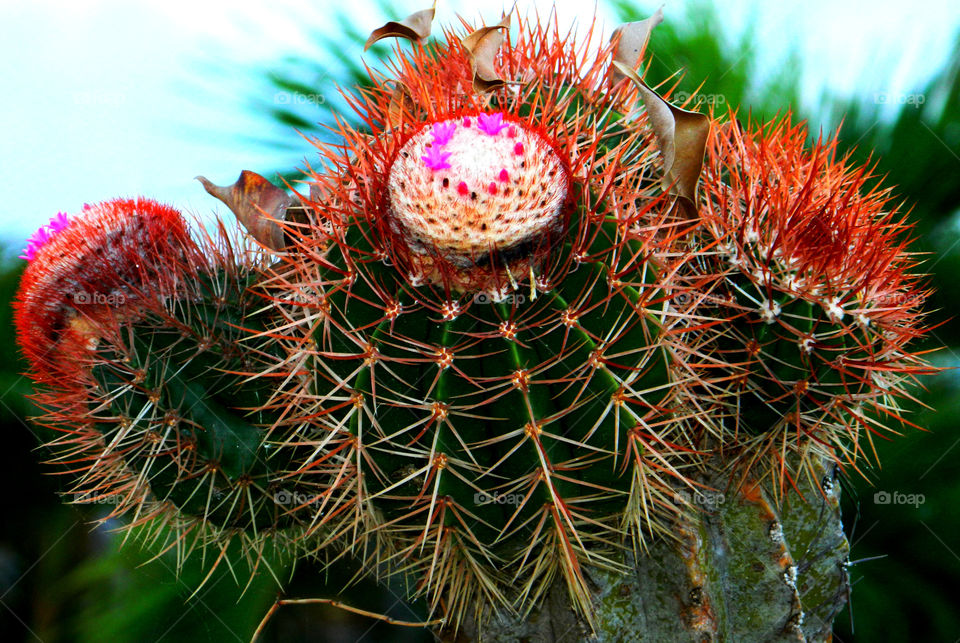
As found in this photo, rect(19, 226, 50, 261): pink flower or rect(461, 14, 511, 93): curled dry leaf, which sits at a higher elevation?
rect(461, 14, 511, 93): curled dry leaf

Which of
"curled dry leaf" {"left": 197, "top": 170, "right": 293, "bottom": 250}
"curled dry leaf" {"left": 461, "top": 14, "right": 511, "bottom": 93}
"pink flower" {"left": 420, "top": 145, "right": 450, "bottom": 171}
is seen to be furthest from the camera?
"curled dry leaf" {"left": 197, "top": 170, "right": 293, "bottom": 250}

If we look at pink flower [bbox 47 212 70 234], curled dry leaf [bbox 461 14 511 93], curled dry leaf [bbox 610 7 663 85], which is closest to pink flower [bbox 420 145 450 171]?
curled dry leaf [bbox 461 14 511 93]

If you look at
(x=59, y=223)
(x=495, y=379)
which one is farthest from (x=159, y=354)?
(x=495, y=379)

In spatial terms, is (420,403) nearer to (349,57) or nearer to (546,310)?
(546,310)

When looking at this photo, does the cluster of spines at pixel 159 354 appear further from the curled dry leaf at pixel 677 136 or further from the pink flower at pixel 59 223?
the curled dry leaf at pixel 677 136

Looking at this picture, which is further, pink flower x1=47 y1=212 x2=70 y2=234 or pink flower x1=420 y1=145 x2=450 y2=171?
pink flower x1=47 y1=212 x2=70 y2=234

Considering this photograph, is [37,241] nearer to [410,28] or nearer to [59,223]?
[59,223]

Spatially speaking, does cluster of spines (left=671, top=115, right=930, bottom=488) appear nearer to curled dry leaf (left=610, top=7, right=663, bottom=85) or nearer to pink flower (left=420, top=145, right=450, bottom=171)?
curled dry leaf (left=610, top=7, right=663, bottom=85)

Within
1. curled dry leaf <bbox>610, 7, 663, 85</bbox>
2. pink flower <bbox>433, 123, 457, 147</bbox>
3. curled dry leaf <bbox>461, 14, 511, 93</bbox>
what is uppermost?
pink flower <bbox>433, 123, 457, 147</bbox>

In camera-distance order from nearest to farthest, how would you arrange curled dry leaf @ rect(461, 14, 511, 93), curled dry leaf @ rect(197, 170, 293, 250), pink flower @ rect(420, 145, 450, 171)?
pink flower @ rect(420, 145, 450, 171), curled dry leaf @ rect(461, 14, 511, 93), curled dry leaf @ rect(197, 170, 293, 250)
